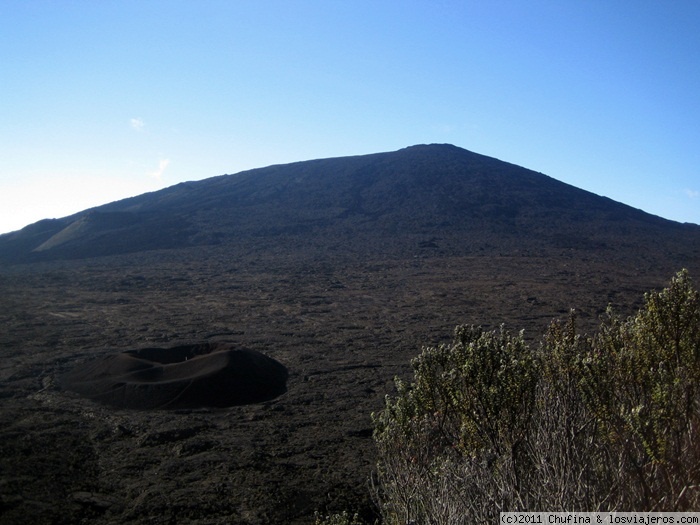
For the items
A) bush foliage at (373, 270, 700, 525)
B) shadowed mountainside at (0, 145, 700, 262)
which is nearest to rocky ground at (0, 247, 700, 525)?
bush foliage at (373, 270, 700, 525)

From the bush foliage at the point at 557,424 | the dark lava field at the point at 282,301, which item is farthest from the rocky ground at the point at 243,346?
the bush foliage at the point at 557,424

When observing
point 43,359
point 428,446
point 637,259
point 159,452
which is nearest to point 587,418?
point 428,446

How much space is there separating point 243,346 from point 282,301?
8624 mm

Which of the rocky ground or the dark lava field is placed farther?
the dark lava field

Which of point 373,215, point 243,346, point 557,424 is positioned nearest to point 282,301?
point 243,346

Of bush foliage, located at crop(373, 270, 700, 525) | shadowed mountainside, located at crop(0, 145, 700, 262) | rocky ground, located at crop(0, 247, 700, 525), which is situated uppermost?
shadowed mountainside, located at crop(0, 145, 700, 262)

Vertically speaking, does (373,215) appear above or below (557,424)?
above

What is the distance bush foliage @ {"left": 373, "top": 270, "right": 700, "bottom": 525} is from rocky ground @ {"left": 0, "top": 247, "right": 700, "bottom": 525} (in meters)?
2.13

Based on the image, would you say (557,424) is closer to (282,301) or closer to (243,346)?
(243,346)

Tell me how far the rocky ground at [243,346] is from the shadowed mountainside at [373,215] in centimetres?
508

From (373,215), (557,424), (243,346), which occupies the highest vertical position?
(373,215)

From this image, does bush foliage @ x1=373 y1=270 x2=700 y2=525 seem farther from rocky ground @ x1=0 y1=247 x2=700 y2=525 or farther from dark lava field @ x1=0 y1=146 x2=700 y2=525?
rocky ground @ x1=0 y1=247 x2=700 y2=525

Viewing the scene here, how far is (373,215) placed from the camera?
45562 mm

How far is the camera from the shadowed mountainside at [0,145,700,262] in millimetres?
39719
